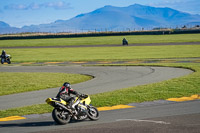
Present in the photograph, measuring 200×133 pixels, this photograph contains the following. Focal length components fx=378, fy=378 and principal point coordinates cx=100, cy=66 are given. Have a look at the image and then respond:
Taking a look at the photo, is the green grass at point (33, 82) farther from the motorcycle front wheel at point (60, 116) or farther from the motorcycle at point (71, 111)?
the motorcycle front wheel at point (60, 116)

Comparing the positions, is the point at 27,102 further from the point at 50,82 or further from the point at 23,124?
the point at 50,82

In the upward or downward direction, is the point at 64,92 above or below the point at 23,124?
above

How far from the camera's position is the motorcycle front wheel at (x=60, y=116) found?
39.8ft

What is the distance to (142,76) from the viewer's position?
1076 inches

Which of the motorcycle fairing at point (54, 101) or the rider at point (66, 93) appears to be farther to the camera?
the rider at point (66, 93)

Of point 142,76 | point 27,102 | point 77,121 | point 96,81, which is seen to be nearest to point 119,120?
point 77,121

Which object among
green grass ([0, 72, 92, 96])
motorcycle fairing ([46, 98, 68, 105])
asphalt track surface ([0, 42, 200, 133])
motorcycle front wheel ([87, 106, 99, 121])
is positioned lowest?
green grass ([0, 72, 92, 96])

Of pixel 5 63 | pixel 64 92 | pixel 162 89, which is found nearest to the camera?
pixel 64 92

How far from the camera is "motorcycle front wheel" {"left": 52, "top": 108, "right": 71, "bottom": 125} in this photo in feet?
→ 39.8

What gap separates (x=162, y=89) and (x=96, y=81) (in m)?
6.46

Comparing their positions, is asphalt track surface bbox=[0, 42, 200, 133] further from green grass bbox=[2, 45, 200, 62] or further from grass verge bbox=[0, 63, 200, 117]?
green grass bbox=[2, 45, 200, 62]

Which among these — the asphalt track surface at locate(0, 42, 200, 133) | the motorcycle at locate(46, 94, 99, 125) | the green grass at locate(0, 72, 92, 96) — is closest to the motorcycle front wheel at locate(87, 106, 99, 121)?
the motorcycle at locate(46, 94, 99, 125)

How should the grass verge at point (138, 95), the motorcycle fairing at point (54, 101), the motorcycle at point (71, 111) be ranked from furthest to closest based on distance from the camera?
the grass verge at point (138, 95), the motorcycle at point (71, 111), the motorcycle fairing at point (54, 101)

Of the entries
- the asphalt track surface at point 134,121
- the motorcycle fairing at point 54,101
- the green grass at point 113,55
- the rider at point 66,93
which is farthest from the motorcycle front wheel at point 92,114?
the green grass at point 113,55
